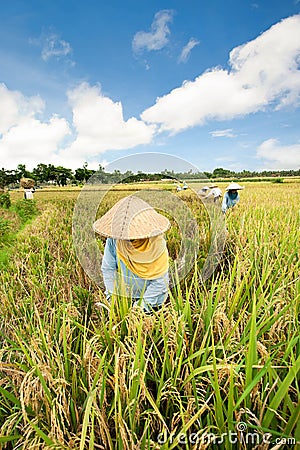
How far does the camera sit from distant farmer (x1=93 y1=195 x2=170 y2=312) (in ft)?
5.04

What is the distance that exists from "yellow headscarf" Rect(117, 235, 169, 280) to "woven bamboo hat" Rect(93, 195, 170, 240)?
0.12 m

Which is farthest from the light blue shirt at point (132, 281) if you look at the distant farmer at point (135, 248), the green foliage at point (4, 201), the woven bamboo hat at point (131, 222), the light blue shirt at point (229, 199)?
the green foliage at point (4, 201)

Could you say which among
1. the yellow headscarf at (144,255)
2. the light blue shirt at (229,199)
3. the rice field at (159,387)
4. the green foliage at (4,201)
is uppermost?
the green foliage at (4,201)

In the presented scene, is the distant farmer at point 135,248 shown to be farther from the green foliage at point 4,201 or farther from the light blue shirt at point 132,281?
the green foliage at point 4,201

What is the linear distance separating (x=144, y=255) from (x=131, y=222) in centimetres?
29

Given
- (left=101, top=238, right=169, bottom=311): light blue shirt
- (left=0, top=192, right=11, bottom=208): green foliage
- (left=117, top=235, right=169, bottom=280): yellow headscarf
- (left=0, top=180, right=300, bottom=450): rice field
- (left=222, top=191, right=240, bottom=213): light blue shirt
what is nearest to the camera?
(left=0, top=180, right=300, bottom=450): rice field

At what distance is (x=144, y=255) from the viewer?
1726 mm

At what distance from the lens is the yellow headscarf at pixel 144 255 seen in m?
1.71

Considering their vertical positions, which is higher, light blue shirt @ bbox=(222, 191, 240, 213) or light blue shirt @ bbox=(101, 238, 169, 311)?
light blue shirt @ bbox=(222, 191, 240, 213)

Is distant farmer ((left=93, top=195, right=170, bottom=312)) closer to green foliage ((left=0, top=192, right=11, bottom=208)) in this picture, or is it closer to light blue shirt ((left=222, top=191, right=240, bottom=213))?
light blue shirt ((left=222, top=191, right=240, bottom=213))

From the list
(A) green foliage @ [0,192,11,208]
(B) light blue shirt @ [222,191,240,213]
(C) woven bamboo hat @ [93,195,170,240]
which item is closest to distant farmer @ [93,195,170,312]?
(C) woven bamboo hat @ [93,195,170,240]

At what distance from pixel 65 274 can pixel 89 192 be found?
1.04 m

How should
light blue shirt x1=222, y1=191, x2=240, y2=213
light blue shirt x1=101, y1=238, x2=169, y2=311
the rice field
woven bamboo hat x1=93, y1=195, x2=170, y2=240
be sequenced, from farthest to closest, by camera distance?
light blue shirt x1=222, y1=191, x2=240, y2=213, light blue shirt x1=101, y1=238, x2=169, y2=311, woven bamboo hat x1=93, y1=195, x2=170, y2=240, the rice field

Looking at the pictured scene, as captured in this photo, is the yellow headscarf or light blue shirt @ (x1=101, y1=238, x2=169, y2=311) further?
light blue shirt @ (x1=101, y1=238, x2=169, y2=311)
